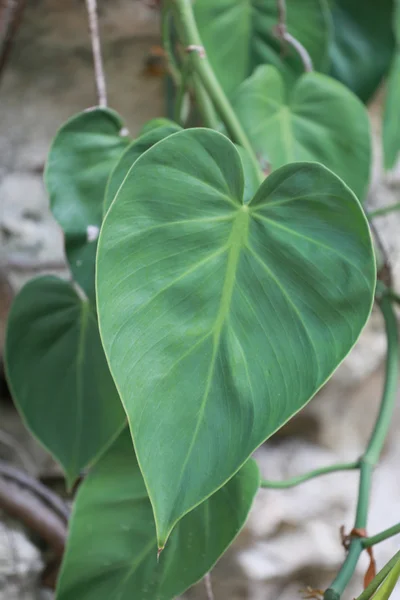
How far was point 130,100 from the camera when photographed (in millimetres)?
1243

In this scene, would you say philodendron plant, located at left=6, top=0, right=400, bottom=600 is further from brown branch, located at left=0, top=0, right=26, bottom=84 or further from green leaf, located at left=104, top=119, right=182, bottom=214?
brown branch, located at left=0, top=0, right=26, bottom=84

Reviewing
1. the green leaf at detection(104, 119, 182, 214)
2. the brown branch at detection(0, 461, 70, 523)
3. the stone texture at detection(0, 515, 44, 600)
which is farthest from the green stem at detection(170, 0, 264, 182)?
the stone texture at detection(0, 515, 44, 600)

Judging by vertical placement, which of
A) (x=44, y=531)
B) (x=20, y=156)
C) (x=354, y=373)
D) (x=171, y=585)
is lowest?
(x=44, y=531)

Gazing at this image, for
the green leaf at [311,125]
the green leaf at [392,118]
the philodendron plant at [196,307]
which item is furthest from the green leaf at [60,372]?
the green leaf at [392,118]

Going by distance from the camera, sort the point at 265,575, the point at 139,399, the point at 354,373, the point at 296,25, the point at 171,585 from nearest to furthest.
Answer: the point at 139,399 → the point at 171,585 → the point at 296,25 → the point at 265,575 → the point at 354,373

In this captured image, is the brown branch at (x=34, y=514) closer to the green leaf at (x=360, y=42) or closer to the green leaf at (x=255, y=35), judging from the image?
the green leaf at (x=255, y=35)

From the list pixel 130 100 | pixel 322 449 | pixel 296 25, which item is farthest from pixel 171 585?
pixel 130 100

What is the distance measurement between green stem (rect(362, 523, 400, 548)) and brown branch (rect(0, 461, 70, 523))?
0.59 m

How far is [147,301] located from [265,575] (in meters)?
0.81

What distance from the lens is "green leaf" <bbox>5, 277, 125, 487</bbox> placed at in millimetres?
746

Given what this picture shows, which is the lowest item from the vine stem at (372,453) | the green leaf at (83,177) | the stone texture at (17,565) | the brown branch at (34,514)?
the stone texture at (17,565)

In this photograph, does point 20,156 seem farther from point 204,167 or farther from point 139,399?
point 139,399

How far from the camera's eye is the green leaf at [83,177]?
0.70 meters

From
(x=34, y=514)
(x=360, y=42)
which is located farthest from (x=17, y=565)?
→ (x=360, y=42)
